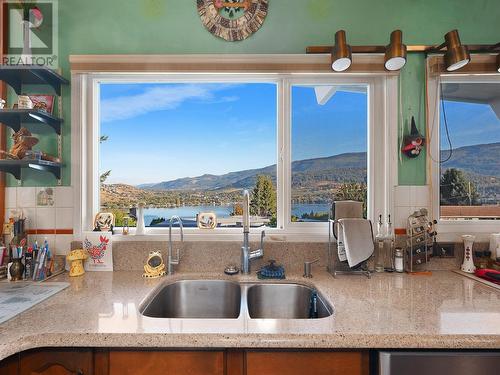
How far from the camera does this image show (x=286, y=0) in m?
1.75

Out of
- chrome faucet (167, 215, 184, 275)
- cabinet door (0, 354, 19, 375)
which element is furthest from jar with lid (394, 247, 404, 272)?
cabinet door (0, 354, 19, 375)

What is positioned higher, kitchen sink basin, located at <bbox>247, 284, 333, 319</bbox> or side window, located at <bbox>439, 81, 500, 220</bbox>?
side window, located at <bbox>439, 81, 500, 220</bbox>

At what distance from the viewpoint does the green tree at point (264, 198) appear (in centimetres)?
185

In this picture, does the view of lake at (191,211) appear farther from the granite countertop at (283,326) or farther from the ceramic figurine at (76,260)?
the granite countertop at (283,326)

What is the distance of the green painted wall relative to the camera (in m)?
1.74

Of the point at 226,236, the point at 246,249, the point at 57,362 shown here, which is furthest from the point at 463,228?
the point at 57,362

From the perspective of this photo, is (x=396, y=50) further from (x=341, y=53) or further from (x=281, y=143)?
(x=281, y=143)

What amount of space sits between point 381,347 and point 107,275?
1.41 m

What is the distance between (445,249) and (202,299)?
1.47 meters

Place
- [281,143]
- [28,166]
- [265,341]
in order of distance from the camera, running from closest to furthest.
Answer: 1. [265,341]
2. [28,166]
3. [281,143]

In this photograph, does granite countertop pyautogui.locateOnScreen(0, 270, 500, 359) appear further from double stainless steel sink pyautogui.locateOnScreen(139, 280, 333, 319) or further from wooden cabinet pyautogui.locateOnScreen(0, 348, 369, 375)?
double stainless steel sink pyautogui.locateOnScreen(139, 280, 333, 319)

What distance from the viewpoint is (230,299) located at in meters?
1.55

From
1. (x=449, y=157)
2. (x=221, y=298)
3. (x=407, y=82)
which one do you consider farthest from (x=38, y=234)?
(x=449, y=157)

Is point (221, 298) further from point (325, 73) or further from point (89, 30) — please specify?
point (89, 30)
